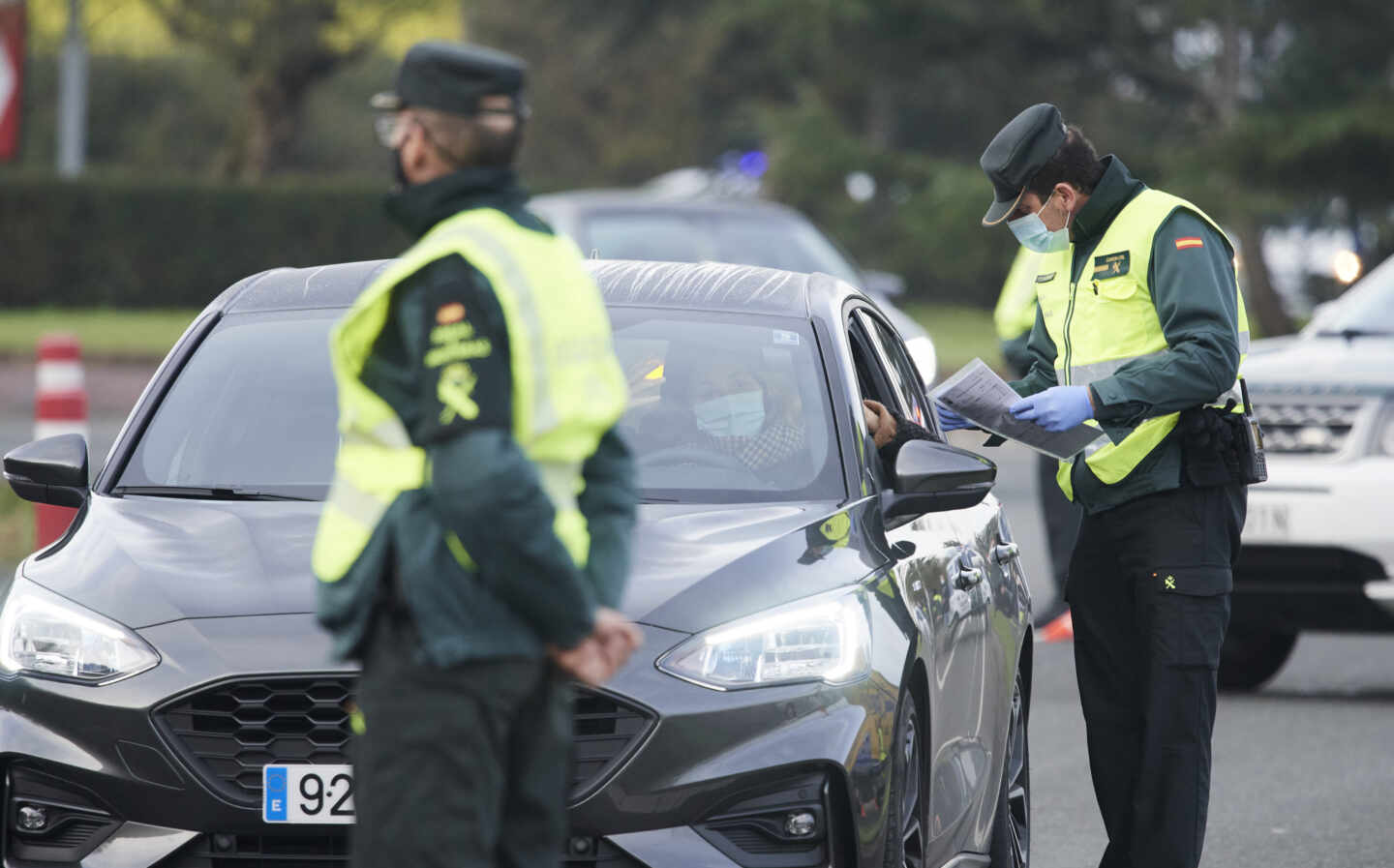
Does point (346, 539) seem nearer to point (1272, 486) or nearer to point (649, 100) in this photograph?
point (1272, 486)

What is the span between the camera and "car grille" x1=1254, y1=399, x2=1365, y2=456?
31.0ft

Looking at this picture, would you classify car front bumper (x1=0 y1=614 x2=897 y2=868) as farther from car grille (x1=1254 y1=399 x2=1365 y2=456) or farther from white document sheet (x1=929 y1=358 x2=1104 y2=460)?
car grille (x1=1254 y1=399 x2=1365 y2=456)

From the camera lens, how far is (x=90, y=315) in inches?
1262

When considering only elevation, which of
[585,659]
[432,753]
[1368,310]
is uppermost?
[1368,310]

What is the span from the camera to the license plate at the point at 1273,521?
30.7ft

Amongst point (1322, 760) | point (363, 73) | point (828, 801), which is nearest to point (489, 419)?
point (828, 801)

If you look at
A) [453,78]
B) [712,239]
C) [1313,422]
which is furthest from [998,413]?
[712,239]

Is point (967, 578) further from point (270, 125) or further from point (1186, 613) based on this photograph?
point (270, 125)

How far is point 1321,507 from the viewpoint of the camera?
30.7 ft

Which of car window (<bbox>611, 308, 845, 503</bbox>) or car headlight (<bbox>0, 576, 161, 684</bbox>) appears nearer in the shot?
car headlight (<bbox>0, 576, 161, 684</bbox>)

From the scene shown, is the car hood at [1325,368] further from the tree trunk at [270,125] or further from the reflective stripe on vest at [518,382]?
the tree trunk at [270,125]

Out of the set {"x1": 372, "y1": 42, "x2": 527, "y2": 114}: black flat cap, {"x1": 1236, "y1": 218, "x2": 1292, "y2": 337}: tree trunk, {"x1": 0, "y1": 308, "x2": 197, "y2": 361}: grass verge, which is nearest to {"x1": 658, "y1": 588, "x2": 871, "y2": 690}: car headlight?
{"x1": 372, "y1": 42, "x2": 527, "y2": 114}: black flat cap

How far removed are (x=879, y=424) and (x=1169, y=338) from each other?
72cm

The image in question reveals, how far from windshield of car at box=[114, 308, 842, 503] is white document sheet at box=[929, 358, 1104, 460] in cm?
32
